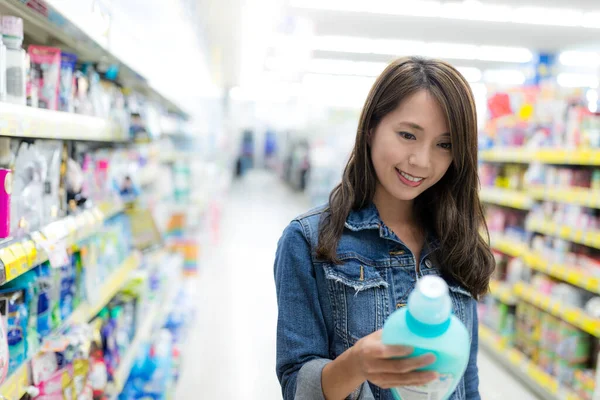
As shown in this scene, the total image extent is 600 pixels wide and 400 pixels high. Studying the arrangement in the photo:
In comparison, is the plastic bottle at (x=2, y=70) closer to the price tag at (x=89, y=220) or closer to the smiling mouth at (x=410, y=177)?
the price tag at (x=89, y=220)

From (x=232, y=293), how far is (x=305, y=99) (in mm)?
12120

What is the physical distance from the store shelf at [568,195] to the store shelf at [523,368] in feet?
3.63

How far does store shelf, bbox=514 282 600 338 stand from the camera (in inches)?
107

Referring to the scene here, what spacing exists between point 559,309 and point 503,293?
75 cm

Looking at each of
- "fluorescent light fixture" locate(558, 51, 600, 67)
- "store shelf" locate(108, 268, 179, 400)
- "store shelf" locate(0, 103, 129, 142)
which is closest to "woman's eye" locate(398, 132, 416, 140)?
"store shelf" locate(0, 103, 129, 142)

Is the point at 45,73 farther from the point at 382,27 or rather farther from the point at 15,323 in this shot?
the point at 382,27

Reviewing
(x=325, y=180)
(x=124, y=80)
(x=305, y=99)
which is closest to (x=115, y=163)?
(x=124, y=80)

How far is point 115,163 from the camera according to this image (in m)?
2.31

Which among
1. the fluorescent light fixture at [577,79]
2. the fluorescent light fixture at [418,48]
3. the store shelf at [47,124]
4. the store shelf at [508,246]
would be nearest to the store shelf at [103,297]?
the store shelf at [47,124]

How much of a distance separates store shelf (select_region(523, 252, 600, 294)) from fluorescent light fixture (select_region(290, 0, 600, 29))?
4.41 metres

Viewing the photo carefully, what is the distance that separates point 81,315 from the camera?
1.69 meters

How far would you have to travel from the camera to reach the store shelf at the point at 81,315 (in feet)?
3.86

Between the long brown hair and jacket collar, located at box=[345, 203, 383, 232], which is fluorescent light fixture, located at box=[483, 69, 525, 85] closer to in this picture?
the long brown hair

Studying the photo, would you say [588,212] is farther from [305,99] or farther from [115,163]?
[305,99]
